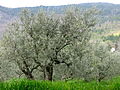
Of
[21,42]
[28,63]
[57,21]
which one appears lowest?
[28,63]

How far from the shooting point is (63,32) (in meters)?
21.3

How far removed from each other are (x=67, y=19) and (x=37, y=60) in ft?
14.4

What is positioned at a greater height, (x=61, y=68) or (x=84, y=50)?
(x=84, y=50)

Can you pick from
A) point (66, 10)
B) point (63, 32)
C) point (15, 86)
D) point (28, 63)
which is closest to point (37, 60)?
point (28, 63)

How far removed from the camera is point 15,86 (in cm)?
519

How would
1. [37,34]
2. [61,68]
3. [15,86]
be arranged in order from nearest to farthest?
[15,86]
[37,34]
[61,68]

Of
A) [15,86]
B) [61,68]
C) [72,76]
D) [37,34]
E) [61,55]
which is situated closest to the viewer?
[15,86]

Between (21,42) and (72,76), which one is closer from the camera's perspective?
(21,42)

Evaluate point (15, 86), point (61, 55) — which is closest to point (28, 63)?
point (61, 55)

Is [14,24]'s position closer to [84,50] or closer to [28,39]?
[28,39]

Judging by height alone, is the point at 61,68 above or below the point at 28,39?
below

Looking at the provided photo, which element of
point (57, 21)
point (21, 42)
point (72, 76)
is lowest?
point (72, 76)

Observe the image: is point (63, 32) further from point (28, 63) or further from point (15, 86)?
point (15, 86)

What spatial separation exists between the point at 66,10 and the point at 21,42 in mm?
4821
